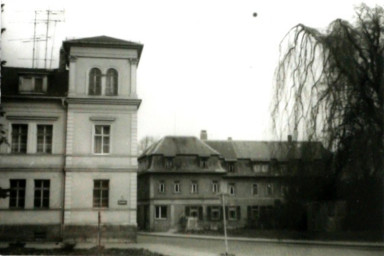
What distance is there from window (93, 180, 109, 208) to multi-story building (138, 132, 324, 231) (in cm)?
2372

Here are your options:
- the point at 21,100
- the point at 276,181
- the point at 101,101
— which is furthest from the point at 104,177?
the point at 276,181

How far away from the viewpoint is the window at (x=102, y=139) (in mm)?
25750

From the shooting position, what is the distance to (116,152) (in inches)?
1013

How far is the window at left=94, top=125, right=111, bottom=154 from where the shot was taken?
84.5 feet

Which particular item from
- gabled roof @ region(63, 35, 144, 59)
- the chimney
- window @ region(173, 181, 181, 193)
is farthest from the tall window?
gabled roof @ region(63, 35, 144, 59)

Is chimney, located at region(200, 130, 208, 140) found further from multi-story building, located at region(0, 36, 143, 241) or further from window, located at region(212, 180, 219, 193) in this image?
multi-story building, located at region(0, 36, 143, 241)

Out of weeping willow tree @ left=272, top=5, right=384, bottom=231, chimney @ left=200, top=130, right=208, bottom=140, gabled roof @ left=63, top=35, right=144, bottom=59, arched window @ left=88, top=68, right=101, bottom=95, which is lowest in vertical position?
weeping willow tree @ left=272, top=5, right=384, bottom=231

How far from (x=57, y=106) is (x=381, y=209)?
16955 millimetres

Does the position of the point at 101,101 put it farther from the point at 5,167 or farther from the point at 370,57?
the point at 370,57

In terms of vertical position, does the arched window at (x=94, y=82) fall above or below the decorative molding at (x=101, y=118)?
above

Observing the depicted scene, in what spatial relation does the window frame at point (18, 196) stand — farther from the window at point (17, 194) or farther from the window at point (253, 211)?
the window at point (253, 211)

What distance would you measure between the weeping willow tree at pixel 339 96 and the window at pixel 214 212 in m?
35.9

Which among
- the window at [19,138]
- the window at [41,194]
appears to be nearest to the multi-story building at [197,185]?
the window at [41,194]

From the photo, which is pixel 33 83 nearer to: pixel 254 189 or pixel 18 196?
pixel 18 196
